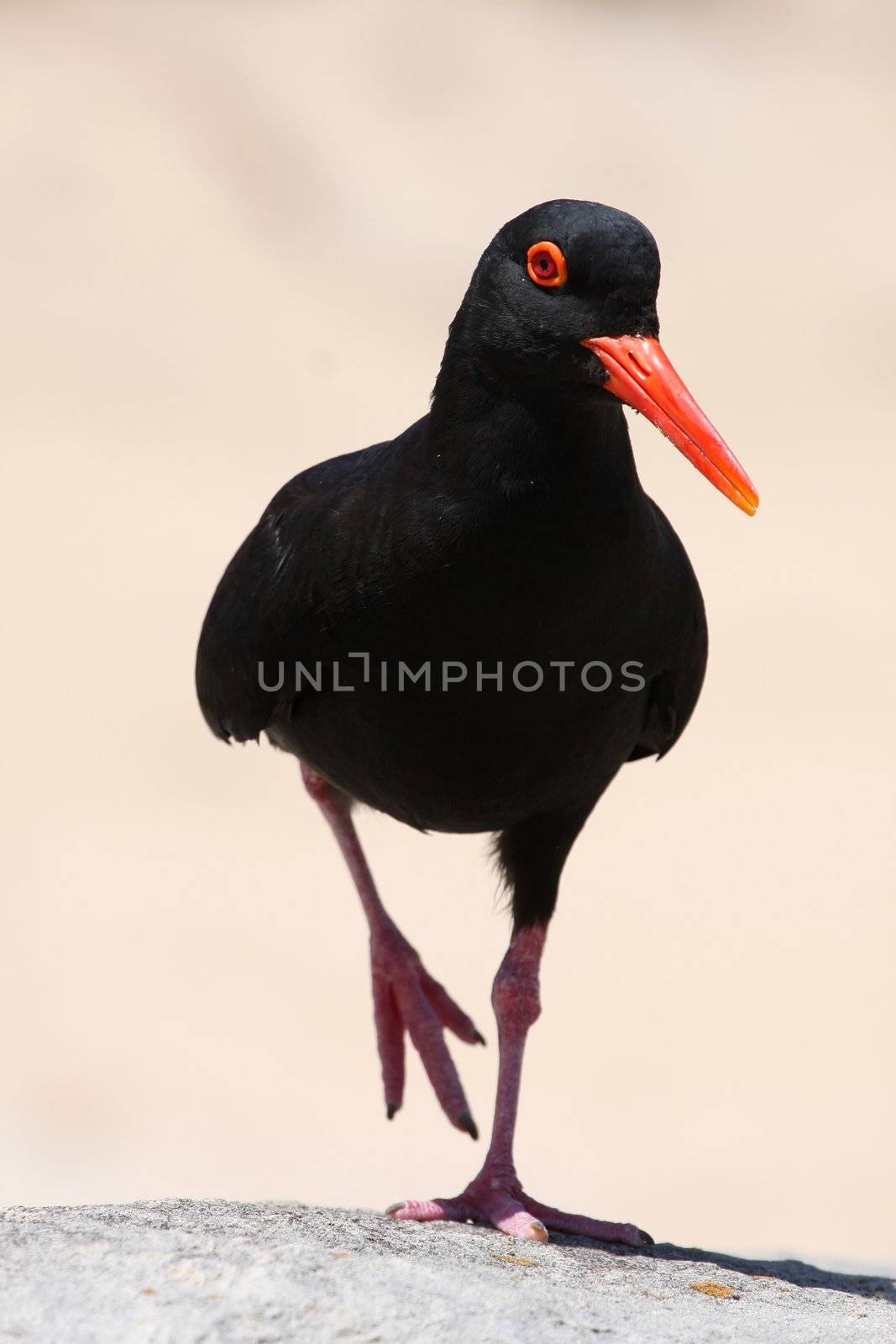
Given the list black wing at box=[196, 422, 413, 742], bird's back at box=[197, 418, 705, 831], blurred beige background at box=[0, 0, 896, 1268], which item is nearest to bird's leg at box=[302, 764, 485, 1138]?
black wing at box=[196, 422, 413, 742]

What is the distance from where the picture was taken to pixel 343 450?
79.9ft

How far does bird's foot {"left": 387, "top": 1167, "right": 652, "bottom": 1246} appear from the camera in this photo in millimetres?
5309

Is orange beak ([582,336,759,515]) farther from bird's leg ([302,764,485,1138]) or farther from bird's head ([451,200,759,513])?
bird's leg ([302,764,485,1138])

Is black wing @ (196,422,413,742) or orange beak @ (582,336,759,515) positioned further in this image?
black wing @ (196,422,413,742)

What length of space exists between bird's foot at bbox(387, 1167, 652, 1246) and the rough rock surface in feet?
1.18

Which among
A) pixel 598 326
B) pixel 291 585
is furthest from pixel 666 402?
pixel 291 585

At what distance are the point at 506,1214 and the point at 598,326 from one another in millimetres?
2499

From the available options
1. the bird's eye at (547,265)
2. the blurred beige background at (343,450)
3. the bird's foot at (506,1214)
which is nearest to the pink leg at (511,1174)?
the bird's foot at (506,1214)

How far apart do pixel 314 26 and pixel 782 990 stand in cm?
2385

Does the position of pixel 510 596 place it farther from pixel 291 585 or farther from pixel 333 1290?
pixel 333 1290

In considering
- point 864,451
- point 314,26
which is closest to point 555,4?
point 314,26

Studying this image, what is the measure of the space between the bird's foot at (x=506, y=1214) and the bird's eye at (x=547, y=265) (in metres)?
2.55

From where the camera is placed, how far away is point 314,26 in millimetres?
33750

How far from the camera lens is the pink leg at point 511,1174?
5.35m
